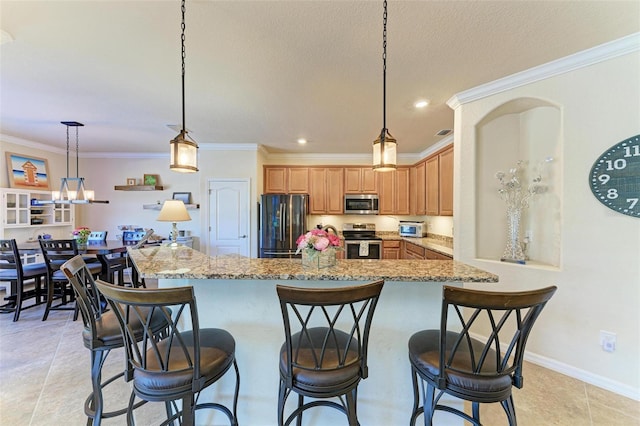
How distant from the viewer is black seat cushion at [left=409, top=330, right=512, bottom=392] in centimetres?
112

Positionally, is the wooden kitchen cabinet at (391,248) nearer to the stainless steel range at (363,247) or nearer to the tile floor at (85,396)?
the stainless steel range at (363,247)

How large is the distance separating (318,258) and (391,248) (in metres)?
3.54

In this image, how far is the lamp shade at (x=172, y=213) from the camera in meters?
2.73

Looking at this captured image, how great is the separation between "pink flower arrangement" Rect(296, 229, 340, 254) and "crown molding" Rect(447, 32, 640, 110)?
2.14 m

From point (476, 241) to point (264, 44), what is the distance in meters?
2.58

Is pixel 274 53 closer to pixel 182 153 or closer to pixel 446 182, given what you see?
pixel 182 153

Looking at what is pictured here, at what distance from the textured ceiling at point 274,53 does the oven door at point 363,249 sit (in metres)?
2.19

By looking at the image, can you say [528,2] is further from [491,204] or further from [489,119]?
[491,204]

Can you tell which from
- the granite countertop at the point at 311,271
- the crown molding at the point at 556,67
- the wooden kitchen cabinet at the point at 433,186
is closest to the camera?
the granite countertop at the point at 311,271

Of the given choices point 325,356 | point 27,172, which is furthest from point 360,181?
point 27,172

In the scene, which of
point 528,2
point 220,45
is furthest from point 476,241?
point 220,45

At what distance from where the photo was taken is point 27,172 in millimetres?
4484

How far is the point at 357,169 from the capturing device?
203 inches

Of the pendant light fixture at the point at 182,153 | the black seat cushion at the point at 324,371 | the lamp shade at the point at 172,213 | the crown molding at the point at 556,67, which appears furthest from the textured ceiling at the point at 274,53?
the black seat cushion at the point at 324,371
